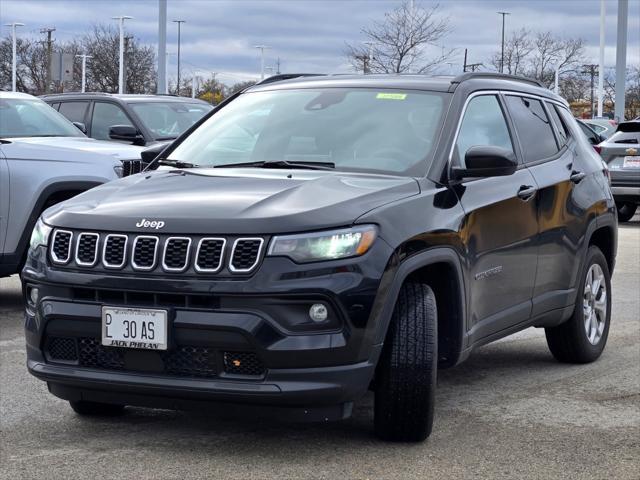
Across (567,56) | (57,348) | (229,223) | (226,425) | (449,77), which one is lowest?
(226,425)

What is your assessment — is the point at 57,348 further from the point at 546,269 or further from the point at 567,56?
the point at 567,56

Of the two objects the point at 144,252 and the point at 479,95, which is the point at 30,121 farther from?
the point at 144,252

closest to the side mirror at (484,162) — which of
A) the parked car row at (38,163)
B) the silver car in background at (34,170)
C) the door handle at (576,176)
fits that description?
the door handle at (576,176)

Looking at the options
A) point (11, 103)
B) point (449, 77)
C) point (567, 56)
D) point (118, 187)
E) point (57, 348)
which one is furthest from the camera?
point (567, 56)

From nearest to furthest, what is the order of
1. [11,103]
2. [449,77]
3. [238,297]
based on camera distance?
[238,297] < [449,77] < [11,103]

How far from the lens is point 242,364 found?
15.7ft

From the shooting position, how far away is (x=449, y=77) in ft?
20.7

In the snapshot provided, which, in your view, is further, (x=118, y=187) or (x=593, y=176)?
(x=593, y=176)

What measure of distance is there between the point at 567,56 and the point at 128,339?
64030 mm

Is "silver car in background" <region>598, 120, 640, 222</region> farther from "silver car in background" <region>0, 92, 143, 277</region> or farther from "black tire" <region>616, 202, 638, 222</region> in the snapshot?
"silver car in background" <region>0, 92, 143, 277</region>

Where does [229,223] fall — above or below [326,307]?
above

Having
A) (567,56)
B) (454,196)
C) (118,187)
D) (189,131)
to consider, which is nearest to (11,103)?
(189,131)

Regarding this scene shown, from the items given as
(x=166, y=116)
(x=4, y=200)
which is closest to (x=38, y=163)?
(x=4, y=200)

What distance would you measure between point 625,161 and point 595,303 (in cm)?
→ 1255
